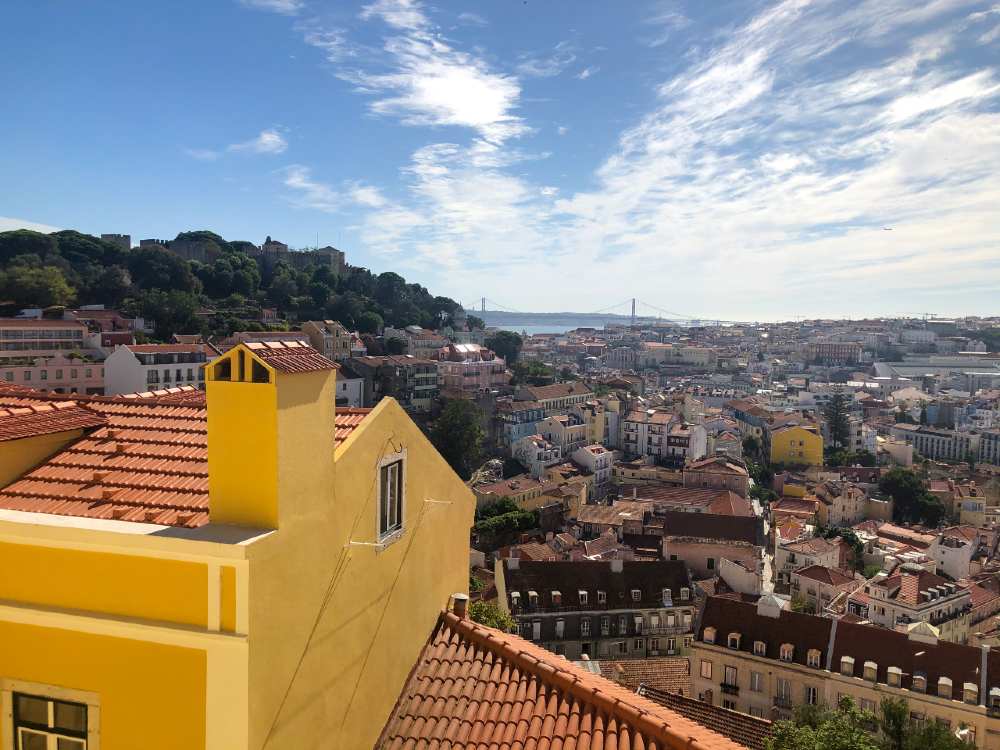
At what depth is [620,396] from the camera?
73.1m

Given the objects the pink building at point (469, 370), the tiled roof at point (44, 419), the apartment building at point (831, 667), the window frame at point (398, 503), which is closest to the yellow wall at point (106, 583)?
the tiled roof at point (44, 419)

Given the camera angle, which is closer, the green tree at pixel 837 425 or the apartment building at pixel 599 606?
the apartment building at pixel 599 606

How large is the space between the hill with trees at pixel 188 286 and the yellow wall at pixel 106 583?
53.9 m

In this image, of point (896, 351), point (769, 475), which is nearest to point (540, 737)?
point (769, 475)

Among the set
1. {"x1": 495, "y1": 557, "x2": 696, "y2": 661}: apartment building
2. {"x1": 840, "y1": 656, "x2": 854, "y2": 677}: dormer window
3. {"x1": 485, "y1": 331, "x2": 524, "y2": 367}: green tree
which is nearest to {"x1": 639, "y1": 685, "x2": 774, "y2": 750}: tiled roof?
{"x1": 840, "y1": 656, "x2": 854, "y2": 677}: dormer window

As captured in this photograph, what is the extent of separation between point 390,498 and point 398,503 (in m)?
0.11

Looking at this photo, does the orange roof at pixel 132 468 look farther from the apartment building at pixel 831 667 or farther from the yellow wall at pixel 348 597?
the apartment building at pixel 831 667

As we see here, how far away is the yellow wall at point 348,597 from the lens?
9.96 feet

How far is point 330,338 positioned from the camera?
→ 193 ft

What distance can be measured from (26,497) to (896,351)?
162 metres

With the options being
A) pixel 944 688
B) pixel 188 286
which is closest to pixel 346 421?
pixel 944 688

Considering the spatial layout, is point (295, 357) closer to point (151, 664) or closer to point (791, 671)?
point (151, 664)

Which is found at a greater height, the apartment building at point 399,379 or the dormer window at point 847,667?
the apartment building at point 399,379

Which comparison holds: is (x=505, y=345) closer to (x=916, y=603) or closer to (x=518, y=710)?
(x=916, y=603)
